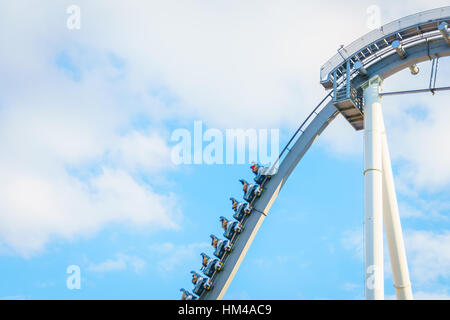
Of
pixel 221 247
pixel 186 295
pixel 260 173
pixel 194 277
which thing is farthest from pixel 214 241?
pixel 260 173

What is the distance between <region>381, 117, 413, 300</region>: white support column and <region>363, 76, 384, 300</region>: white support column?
116 centimetres

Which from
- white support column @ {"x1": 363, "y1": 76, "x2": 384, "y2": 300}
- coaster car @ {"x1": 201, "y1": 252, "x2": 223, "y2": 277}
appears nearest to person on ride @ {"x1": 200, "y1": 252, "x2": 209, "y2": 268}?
coaster car @ {"x1": 201, "y1": 252, "x2": 223, "y2": 277}

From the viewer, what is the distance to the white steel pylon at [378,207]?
26641 mm

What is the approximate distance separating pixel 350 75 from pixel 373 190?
27.4 feet

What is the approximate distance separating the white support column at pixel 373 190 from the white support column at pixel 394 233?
1164 mm

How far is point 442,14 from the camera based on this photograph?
30.8m

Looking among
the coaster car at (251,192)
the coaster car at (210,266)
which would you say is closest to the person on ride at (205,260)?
the coaster car at (210,266)

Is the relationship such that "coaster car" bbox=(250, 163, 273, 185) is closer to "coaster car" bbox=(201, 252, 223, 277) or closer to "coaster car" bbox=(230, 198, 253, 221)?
"coaster car" bbox=(230, 198, 253, 221)

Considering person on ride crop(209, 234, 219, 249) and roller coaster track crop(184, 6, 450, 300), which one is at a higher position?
roller coaster track crop(184, 6, 450, 300)

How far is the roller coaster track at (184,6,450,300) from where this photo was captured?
31.5 metres

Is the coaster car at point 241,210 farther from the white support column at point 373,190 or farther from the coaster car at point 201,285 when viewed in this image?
the white support column at point 373,190
